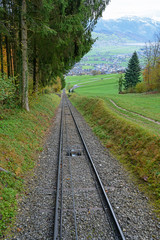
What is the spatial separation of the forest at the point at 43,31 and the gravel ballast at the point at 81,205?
18.2 ft

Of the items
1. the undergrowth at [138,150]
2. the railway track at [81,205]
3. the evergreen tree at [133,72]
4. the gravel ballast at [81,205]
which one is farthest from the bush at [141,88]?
the railway track at [81,205]

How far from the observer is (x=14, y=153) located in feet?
28.6

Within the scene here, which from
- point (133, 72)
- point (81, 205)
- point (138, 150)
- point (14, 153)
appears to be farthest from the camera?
point (133, 72)

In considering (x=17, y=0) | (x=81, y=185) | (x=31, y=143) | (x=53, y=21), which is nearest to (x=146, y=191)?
(x=81, y=185)

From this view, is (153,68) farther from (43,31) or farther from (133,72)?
(43,31)

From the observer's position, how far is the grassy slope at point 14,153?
5996 mm

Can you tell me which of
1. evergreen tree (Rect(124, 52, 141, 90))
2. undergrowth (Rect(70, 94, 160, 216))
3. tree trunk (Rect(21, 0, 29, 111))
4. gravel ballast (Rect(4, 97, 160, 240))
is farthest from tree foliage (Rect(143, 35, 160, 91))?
gravel ballast (Rect(4, 97, 160, 240))

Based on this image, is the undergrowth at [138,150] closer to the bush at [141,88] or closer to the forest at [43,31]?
the forest at [43,31]

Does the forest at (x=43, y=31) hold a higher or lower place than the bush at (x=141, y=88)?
higher

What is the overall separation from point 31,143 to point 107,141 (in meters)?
5.66

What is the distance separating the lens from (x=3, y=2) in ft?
42.9

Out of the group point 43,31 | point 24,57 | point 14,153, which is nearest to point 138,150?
point 14,153

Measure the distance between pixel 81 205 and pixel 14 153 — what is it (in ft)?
14.6

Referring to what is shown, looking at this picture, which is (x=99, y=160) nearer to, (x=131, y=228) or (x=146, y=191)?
(x=146, y=191)
